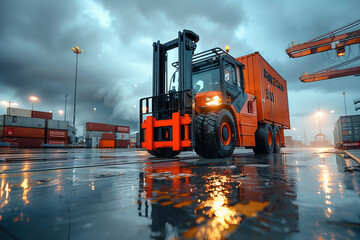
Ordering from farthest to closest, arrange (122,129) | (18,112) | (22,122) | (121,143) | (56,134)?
(122,129) → (121,143) → (18,112) → (56,134) → (22,122)

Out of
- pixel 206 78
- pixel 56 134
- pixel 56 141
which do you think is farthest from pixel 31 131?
pixel 206 78

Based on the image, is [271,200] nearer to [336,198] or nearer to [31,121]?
[336,198]

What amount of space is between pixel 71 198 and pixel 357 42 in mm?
30575

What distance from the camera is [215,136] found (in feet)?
15.8

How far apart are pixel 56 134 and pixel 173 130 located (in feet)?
116

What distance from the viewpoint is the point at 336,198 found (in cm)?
109

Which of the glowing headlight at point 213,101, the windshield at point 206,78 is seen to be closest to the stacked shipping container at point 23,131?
the windshield at point 206,78

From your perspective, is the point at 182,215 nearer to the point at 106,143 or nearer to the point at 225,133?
the point at 225,133

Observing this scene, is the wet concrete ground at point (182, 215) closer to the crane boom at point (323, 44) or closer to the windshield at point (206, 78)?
the windshield at point (206, 78)

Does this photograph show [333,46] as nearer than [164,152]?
No

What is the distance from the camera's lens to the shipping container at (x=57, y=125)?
33219 mm

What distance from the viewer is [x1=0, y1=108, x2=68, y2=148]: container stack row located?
29291mm

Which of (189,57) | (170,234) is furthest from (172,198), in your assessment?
(189,57)

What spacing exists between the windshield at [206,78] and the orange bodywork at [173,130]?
1366 millimetres
